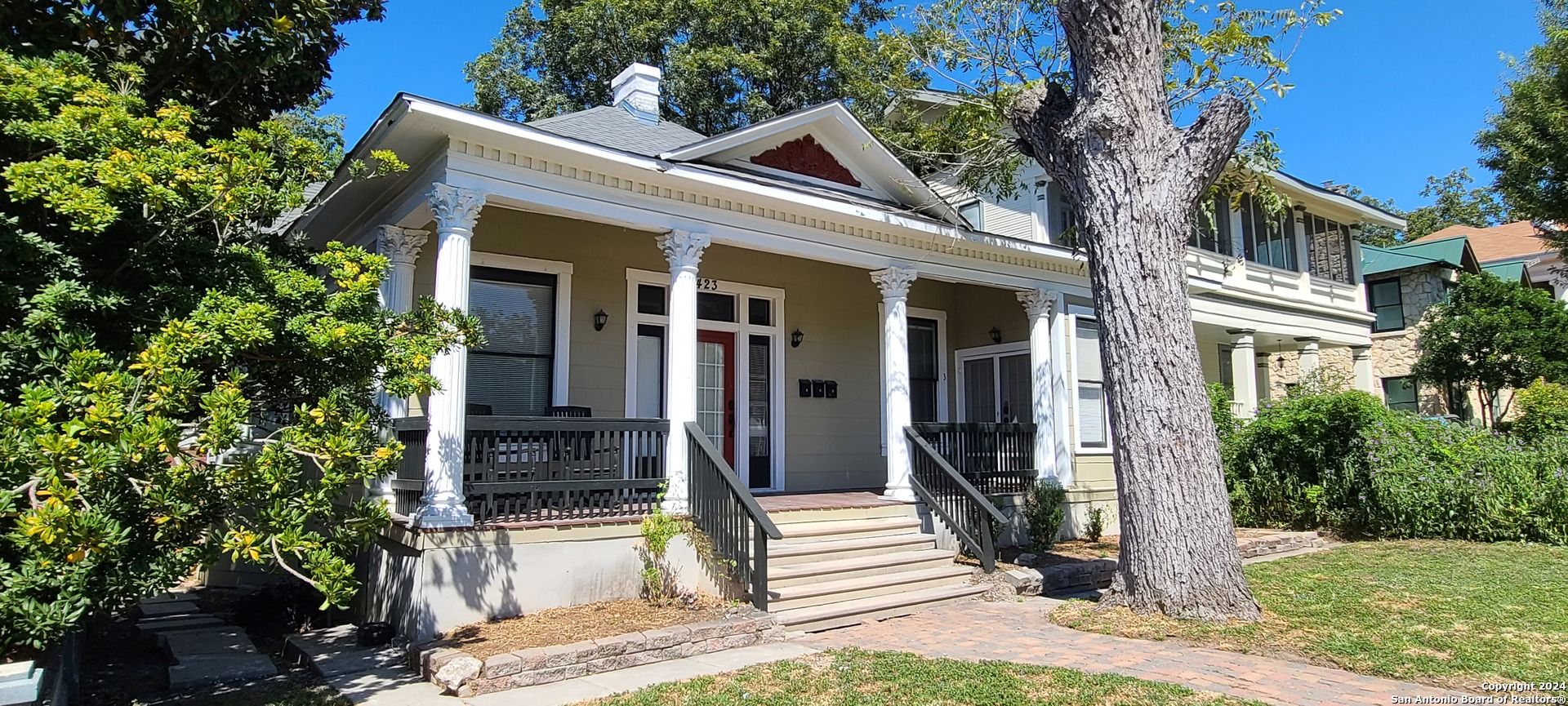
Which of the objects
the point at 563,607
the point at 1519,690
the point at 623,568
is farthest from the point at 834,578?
the point at 1519,690

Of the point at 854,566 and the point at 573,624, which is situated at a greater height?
the point at 854,566

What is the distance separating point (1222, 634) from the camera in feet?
20.5

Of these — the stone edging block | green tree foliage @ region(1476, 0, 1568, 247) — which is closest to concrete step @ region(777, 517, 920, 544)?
the stone edging block

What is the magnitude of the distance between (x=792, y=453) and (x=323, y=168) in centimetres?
661

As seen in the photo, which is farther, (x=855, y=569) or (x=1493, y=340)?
(x=1493, y=340)

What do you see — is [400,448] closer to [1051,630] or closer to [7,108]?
[7,108]

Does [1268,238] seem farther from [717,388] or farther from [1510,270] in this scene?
[1510,270]

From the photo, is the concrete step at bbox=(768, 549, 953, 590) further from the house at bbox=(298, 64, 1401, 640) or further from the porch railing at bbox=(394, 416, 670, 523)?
the porch railing at bbox=(394, 416, 670, 523)

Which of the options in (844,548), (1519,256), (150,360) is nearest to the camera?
(150,360)

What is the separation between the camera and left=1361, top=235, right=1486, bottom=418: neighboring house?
2106 cm

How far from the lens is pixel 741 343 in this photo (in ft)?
35.1

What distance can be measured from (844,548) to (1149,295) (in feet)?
10.9

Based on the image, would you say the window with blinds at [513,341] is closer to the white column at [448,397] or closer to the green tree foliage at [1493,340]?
the white column at [448,397]

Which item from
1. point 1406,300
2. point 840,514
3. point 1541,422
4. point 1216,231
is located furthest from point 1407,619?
point 1406,300
